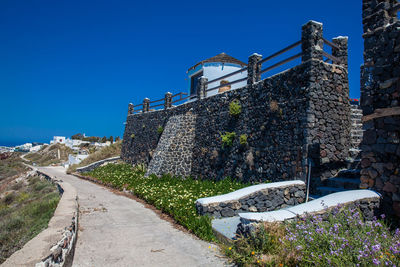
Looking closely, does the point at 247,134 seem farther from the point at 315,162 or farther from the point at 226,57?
the point at 226,57

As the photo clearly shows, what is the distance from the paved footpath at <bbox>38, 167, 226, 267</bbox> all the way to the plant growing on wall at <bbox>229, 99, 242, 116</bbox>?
18.1 ft

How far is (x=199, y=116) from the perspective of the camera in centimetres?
1478

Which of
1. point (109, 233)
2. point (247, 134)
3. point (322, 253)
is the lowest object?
point (109, 233)

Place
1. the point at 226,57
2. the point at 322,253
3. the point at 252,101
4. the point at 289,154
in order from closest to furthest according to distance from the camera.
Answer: the point at 322,253 < the point at 289,154 < the point at 252,101 < the point at 226,57

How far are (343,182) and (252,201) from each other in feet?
8.92

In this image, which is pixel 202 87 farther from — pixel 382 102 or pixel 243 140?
pixel 382 102

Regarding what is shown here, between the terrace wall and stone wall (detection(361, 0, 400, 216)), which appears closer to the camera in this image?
stone wall (detection(361, 0, 400, 216))

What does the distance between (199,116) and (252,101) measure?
4586 mm

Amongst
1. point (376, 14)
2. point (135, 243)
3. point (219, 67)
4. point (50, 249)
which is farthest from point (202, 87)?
point (50, 249)

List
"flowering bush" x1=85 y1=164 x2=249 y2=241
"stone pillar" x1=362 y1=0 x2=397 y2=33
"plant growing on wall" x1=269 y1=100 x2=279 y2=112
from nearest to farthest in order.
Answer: "stone pillar" x1=362 y1=0 x2=397 y2=33, "flowering bush" x1=85 y1=164 x2=249 y2=241, "plant growing on wall" x1=269 y1=100 x2=279 y2=112

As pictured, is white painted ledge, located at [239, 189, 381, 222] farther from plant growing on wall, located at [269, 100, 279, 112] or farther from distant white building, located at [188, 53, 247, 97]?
distant white building, located at [188, 53, 247, 97]

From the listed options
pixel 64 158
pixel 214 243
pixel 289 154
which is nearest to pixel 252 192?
pixel 214 243

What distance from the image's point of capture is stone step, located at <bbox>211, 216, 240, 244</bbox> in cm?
536

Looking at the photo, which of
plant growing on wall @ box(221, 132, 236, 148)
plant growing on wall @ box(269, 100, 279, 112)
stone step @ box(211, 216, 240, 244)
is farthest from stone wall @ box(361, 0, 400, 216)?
plant growing on wall @ box(221, 132, 236, 148)
